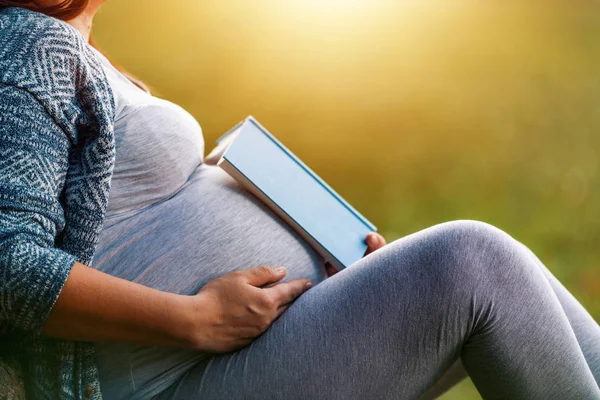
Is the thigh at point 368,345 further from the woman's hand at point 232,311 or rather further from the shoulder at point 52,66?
the shoulder at point 52,66

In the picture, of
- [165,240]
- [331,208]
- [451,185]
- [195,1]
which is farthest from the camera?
[451,185]

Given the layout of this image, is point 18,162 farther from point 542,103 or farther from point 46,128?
point 542,103

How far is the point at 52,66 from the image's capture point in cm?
84

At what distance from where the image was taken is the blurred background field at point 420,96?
2975mm

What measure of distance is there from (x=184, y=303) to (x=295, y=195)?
Answer: 34cm

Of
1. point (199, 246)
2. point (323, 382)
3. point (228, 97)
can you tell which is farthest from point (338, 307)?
point (228, 97)

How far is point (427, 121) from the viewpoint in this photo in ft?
10.7

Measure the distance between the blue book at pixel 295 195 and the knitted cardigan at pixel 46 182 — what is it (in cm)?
24

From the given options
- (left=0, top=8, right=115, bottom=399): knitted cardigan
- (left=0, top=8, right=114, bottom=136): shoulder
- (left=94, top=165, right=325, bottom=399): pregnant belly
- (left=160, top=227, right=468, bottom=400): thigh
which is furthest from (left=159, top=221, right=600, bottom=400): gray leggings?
(left=0, top=8, right=114, bottom=136): shoulder

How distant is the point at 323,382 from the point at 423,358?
13 centimetres

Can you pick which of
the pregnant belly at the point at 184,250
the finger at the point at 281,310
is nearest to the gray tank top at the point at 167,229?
the pregnant belly at the point at 184,250

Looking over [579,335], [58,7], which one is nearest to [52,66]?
[58,7]

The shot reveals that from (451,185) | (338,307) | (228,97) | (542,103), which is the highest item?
(542,103)

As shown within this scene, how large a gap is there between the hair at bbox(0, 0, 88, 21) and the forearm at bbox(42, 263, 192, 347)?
46 centimetres
